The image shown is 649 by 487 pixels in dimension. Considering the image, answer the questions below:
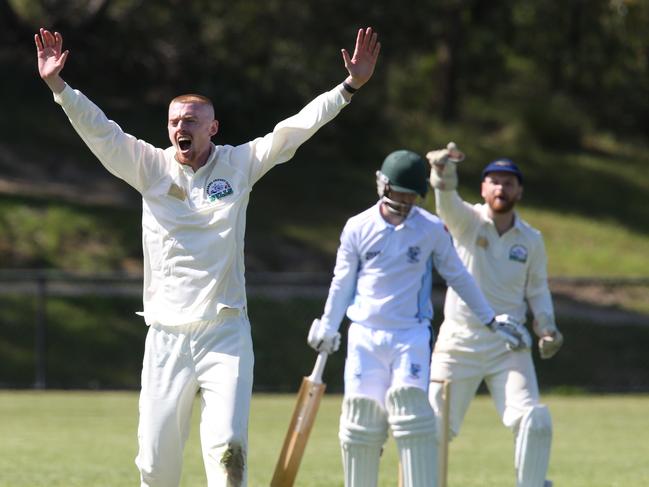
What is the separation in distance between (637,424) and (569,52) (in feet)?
64.4

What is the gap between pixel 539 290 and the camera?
895cm

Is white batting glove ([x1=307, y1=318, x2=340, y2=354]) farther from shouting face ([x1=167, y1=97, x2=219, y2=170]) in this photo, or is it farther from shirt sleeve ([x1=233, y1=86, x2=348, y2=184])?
shouting face ([x1=167, y1=97, x2=219, y2=170])

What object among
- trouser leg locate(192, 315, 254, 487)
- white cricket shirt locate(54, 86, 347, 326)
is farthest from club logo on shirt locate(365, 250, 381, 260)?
trouser leg locate(192, 315, 254, 487)

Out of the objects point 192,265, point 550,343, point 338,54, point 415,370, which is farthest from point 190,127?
point 338,54

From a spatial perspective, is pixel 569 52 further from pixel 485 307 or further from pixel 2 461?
pixel 485 307

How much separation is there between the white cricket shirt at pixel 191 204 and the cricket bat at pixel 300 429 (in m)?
0.78

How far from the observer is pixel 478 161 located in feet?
99.7

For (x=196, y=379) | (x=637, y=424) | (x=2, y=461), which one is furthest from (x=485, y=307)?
(x=637, y=424)

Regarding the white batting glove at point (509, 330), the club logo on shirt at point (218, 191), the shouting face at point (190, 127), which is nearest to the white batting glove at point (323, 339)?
the white batting glove at point (509, 330)

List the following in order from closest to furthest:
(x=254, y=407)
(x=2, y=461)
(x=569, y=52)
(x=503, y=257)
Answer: (x=503, y=257)
(x=2, y=461)
(x=254, y=407)
(x=569, y=52)

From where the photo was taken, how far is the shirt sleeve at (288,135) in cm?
686

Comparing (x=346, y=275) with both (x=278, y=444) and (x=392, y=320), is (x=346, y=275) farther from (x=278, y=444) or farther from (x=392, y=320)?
(x=278, y=444)

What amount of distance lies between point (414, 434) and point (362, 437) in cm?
28

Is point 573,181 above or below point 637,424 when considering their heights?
above
